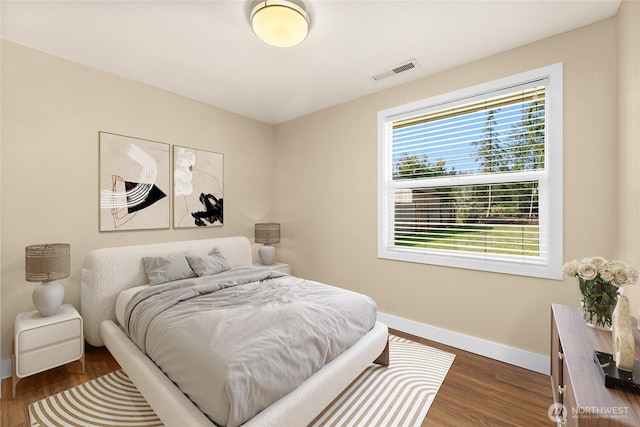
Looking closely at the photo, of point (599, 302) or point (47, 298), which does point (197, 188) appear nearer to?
point (47, 298)

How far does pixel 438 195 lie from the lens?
9.45 feet

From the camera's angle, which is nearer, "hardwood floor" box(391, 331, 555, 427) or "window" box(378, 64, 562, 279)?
"hardwood floor" box(391, 331, 555, 427)

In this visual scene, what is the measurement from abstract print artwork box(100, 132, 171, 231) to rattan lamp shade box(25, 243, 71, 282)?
646 millimetres

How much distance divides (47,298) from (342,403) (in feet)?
7.77

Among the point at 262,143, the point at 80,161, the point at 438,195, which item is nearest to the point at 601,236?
the point at 438,195

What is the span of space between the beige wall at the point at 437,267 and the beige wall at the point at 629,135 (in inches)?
4.9

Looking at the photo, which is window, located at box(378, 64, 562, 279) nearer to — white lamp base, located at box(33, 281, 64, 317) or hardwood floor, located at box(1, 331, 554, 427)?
hardwood floor, located at box(1, 331, 554, 427)

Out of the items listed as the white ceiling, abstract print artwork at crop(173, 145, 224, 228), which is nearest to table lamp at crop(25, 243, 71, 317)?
abstract print artwork at crop(173, 145, 224, 228)

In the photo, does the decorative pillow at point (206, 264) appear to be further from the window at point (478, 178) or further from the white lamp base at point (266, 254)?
the window at point (478, 178)

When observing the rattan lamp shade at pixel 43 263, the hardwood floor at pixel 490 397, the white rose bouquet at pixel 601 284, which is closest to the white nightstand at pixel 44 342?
the rattan lamp shade at pixel 43 263

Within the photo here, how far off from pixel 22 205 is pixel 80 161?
1.87 ft

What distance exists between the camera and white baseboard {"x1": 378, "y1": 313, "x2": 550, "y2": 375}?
89.0 inches

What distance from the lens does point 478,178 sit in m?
2.60

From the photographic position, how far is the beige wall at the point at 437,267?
6.67ft
